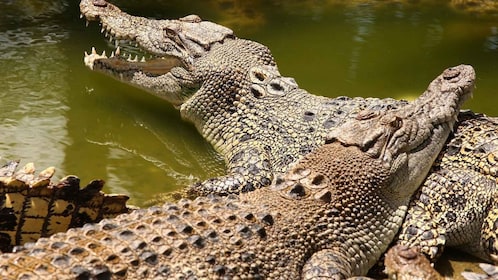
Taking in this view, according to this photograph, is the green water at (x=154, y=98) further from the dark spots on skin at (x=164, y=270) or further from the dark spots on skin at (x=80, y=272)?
the dark spots on skin at (x=80, y=272)

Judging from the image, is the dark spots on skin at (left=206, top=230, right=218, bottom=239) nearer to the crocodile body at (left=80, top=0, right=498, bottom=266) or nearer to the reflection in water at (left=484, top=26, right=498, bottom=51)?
the crocodile body at (left=80, top=0, right=498, bottom=266)

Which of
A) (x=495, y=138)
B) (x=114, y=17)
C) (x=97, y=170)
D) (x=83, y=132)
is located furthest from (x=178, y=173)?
(x=495, y=138)

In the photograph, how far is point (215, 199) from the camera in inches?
149

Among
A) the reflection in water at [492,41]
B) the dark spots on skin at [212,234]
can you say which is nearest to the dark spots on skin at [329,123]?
the dark spots on skin at [212,234]

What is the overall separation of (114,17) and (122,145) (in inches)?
54.5

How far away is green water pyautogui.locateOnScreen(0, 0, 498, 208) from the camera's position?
5867 millimetres

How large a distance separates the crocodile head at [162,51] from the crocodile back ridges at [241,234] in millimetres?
2326

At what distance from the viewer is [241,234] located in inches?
140

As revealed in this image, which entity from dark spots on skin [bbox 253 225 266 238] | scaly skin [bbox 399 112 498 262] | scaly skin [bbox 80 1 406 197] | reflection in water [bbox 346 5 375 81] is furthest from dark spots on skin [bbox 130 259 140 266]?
reflection in water [bbox 346 5 375 81]

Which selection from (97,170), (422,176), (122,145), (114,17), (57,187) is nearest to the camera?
(57,187)

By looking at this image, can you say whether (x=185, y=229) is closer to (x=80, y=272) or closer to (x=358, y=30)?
(x=80, y=272)

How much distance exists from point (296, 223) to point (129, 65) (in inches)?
128

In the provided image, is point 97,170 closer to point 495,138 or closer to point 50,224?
point 50,224

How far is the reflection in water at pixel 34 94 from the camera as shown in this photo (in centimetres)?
582
